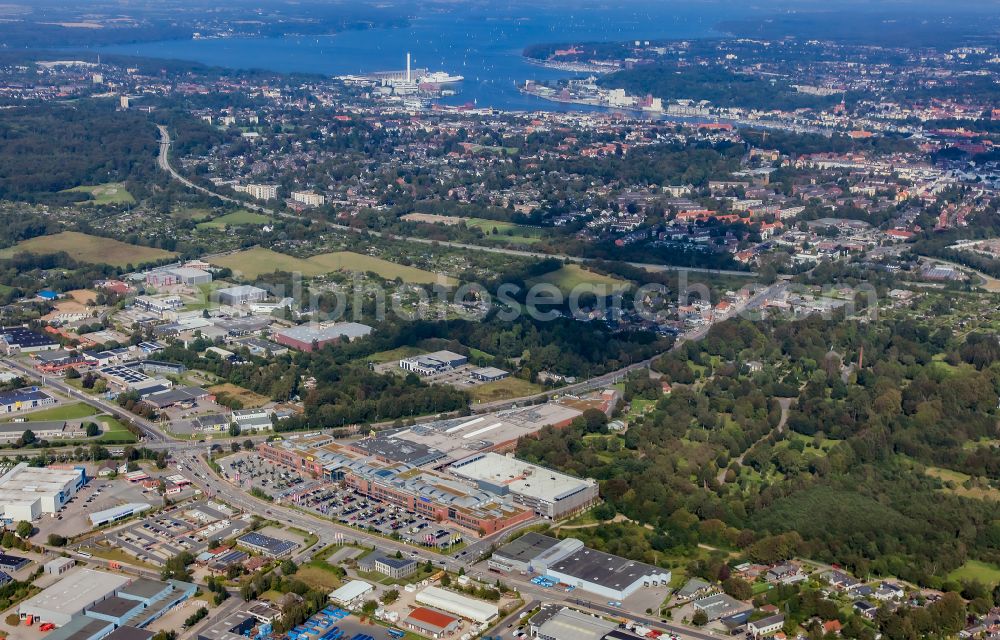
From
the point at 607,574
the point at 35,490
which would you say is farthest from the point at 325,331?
the point at 607,574

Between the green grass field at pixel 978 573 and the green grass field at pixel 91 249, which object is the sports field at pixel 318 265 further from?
the green grass field at pixel 978 573

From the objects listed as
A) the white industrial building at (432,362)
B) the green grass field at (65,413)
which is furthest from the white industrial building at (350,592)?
the white industrial building at (432,362)

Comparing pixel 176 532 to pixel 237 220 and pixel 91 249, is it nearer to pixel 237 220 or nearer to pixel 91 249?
pixel 91 249

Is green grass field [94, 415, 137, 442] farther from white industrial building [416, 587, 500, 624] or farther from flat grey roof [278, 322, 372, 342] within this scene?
white industrial building [416, 587, 500, 624]

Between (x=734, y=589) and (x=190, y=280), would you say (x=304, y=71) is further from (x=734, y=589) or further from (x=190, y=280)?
(x=734, y=589)

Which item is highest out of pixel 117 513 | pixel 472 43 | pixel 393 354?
pixel 117 513
